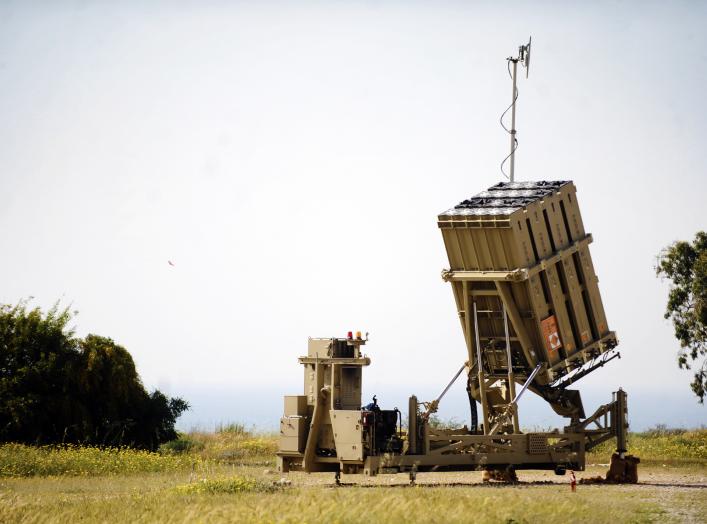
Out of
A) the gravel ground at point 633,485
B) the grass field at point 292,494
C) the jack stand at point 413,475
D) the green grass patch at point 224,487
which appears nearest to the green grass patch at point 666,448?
the grass field at point 292,494

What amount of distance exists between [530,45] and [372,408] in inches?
405

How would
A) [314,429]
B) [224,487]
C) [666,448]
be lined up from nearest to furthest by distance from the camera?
[224,487], [314,429], [666,448]

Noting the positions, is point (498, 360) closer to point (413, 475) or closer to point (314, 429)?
point (413, 475)

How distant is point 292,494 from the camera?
18.0m

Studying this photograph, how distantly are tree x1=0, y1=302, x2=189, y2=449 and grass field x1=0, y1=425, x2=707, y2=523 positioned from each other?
164 centimetres

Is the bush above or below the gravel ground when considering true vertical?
above

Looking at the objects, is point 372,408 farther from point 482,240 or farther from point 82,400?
point 82,400

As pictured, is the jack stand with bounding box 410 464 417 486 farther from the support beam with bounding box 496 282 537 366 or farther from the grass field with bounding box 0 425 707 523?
the support beam with bounding box 496 282 537 366

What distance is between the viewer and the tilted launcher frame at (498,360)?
21938 mm

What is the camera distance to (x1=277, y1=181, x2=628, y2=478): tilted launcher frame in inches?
864

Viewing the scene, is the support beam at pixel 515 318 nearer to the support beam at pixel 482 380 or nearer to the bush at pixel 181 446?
the support beam at pixel 482 380

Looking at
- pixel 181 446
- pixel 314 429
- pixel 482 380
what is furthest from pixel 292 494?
pixel 181 446

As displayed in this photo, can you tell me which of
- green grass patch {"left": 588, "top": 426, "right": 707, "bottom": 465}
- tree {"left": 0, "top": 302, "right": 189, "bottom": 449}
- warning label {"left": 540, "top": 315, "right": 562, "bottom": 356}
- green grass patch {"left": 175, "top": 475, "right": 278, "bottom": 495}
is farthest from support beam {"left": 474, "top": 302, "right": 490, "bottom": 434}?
tree {"left": 0, "top": 302, "right": 189, "bottom": 449}

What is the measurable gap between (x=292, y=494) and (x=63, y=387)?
13.0 m
